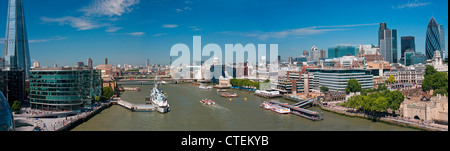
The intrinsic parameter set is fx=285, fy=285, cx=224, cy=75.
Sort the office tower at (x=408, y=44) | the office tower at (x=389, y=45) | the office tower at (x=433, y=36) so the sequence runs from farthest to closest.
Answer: the office tower at (x=408, y=44), the office tower at (x=389, y=45), the office tower at (x=433, y=36)

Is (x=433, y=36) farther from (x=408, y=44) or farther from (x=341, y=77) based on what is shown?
(x=341, y=77)

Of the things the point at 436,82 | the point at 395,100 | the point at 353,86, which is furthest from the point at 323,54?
the point at 395,100

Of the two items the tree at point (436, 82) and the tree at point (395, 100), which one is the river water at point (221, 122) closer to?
Answer: the tree at point (395, 100)

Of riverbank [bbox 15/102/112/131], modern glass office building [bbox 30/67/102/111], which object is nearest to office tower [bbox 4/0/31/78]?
modern glass office building [bbox 30/67/102/111]

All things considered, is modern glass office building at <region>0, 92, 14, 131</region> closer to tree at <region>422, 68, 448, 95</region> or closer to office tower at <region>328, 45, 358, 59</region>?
tree at <region>422, 68, 448, 95</region>

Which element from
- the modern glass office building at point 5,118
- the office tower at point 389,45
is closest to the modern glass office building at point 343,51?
the office tower at point 389,45
